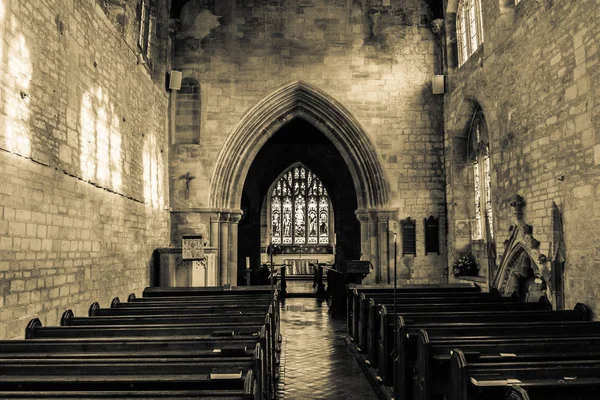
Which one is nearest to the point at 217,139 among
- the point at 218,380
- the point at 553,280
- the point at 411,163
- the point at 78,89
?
the point at 411,163

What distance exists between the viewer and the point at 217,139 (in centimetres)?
1427

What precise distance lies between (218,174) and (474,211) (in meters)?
6.33

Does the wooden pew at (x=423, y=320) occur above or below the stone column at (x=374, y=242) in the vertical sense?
below

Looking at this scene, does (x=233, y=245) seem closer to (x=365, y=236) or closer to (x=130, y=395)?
(x=365, y=236)

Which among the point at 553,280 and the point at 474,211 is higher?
the point at 474,211

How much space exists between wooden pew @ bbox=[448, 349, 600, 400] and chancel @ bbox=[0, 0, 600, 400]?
17 millimetres

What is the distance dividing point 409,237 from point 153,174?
21.0 feet

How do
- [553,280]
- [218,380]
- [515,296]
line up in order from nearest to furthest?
[218,380] → [553,280] → [515,296]

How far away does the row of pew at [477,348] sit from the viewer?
3.83m

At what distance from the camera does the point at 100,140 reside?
912 cm

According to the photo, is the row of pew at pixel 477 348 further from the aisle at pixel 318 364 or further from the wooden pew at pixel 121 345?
the wooden pew at pixel 121 345

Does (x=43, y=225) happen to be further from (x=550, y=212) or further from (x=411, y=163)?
(x=411, y=163)

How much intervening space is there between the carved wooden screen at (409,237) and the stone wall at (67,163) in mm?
6298

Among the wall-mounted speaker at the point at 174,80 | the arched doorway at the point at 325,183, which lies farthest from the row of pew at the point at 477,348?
the arched doorway at the point at 325,183
